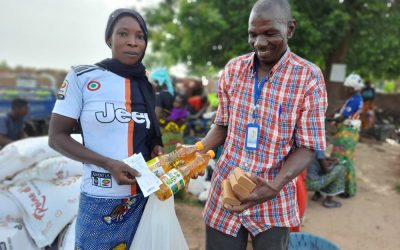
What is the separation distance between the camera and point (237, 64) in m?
1.64

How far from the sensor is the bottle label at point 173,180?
1614mm

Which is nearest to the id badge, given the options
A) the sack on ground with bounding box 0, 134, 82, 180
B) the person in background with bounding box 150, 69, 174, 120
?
the sack on ground with bounding box 0, 134, 82, 180

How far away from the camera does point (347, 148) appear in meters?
4.93

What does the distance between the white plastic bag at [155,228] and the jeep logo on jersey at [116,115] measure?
393 millimetres

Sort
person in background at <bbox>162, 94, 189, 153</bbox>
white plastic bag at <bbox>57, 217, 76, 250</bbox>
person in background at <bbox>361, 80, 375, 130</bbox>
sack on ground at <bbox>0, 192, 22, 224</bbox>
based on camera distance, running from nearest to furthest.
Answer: white plastic bag at <bbox>57, 217, 76, 250</bbox>, sack on ground at <bbox>0, 192, 22, 224</bbox>, person in background at <bbox>162, 94, 189, 153</bbox>, person in background at <bbox>361, 80, 375, 130</bbox>

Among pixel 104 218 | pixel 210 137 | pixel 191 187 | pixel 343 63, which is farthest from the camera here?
pixel 343 63

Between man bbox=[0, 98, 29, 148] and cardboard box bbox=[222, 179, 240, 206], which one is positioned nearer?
cardboard box bbox=[222, 179, 240, 206]

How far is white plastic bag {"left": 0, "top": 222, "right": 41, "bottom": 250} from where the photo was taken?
2.34 meters

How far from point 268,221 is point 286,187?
0.57 feet

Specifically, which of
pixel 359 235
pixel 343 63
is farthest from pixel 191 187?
pixel 343 63

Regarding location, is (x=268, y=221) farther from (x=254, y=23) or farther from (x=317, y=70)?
(x=254, y=23)

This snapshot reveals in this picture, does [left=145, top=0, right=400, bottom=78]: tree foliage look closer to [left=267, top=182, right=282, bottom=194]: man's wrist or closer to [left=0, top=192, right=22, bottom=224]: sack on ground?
[left=0, top=192, right=22, bottom=224]: sack on ground

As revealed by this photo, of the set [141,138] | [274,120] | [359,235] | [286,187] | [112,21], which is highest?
[112,21]

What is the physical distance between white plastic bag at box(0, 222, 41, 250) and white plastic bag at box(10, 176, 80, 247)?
5 cm
